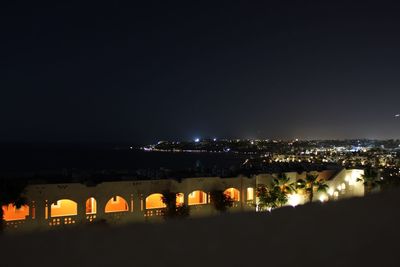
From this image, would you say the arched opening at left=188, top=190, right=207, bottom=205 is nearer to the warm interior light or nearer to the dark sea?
the warm interior light

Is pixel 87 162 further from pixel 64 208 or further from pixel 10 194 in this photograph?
pixel 10 194

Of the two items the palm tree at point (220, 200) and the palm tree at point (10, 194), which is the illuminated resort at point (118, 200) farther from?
the palm tree at point (10, 194)

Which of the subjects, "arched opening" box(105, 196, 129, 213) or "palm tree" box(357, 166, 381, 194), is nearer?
"arched opening" box(105, 196, 129, 213)

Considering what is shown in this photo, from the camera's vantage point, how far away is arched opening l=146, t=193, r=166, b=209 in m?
20.6

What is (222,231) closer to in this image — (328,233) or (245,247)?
(245,247)

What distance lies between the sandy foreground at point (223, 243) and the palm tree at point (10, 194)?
40.9 feet

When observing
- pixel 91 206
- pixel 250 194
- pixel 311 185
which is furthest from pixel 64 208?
pixel 311 185

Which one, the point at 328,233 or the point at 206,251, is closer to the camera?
the point at 206,251

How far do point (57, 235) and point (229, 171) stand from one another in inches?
804

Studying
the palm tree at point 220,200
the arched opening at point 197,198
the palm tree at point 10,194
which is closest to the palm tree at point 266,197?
the palm tree at point 220,200

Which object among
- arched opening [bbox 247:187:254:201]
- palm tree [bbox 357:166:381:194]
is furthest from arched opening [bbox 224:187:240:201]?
palm tree [bbox 357:166:381:194]

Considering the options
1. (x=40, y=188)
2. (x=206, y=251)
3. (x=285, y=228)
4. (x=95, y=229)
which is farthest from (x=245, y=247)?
(x=40, y=188)

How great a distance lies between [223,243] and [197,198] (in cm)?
1821

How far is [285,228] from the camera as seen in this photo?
4.58m
